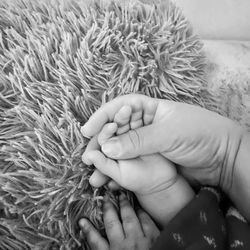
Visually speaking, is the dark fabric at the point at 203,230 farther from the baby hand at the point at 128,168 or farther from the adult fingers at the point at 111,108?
the adult fingers at the point at 111,108

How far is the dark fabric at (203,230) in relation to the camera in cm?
51

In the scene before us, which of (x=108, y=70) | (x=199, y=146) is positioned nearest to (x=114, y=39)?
(x=108, y=70)

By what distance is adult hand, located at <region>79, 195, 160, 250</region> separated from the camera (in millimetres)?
539

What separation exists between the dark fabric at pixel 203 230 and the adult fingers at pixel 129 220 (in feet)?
0.17

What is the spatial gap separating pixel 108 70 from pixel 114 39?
0.05 metres

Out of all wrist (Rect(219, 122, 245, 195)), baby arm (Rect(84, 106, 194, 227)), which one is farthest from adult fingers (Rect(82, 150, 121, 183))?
wrist (Rect(219, 122, 245, 195))

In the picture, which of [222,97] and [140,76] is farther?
[222,97]

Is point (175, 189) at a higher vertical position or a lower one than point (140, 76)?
lower

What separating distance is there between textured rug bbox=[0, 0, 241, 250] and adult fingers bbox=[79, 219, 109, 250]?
1 cm

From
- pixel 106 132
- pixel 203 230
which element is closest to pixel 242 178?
pixel 203 230

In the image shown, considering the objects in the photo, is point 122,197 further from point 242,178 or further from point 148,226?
point 242,178

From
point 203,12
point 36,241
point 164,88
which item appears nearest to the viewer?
point 36,241

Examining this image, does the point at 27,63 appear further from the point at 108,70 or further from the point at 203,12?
the point at 203,12

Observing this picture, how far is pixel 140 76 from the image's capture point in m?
0.61
